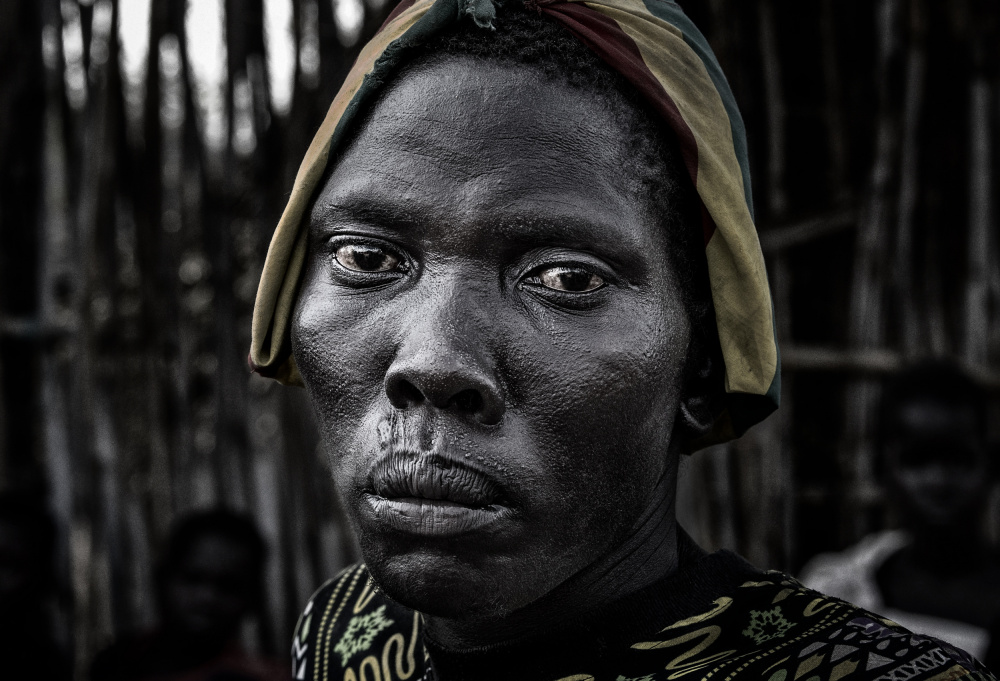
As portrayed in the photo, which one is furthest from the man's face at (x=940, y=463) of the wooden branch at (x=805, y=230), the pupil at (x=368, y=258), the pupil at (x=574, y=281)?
the pupil at (x=368, y=258)

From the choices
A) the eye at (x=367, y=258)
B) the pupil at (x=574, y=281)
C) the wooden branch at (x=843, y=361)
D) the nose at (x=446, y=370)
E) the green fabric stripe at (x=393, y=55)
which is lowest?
the wooden branch at (x=843, y=361)

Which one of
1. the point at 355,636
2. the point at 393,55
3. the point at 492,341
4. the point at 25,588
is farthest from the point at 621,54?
the point at 25,588

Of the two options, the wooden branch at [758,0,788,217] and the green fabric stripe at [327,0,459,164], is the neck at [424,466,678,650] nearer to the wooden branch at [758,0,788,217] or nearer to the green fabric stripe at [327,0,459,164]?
the green fabric stripe at [327,0,459,164]

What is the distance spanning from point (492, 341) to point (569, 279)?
0.13 metres

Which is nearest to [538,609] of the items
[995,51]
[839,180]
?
[839,180]

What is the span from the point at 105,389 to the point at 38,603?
85 cm

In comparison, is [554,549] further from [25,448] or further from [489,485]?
[25,448]

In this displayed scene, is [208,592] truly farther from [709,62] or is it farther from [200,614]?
[709,62]

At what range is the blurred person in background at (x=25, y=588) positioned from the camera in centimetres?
359

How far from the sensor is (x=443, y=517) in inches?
45.4

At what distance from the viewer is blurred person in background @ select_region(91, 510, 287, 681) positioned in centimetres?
359

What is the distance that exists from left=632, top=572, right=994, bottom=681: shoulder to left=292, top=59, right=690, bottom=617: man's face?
0.17m

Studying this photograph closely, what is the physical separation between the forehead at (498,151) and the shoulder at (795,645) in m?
0.53

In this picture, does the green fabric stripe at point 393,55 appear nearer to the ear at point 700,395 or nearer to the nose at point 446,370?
the nose at point 446,370
